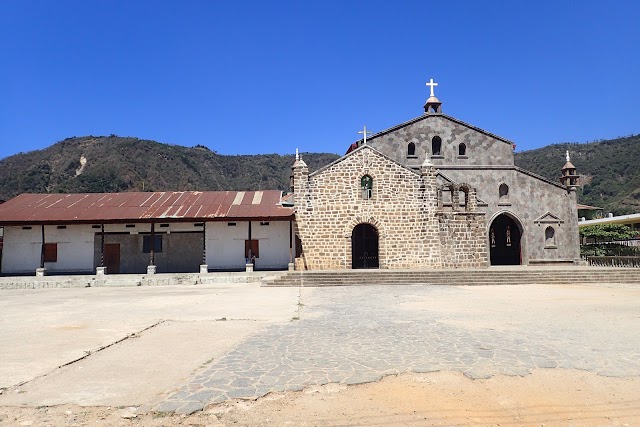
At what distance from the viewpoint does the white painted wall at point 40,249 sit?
23.0 m

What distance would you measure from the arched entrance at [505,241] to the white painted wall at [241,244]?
1412cm

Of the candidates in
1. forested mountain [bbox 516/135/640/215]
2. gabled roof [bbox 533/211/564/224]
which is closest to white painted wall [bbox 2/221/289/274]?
gabled roof [bbox 533/211/564/224]

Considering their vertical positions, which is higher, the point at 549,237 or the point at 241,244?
the point at 549,237

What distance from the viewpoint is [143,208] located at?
2339 cm

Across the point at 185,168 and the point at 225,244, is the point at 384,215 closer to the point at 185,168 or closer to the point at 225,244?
the point at 225,244

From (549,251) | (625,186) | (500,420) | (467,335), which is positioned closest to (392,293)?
(467,335)

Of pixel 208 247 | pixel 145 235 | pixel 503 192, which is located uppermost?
pixel 503 192

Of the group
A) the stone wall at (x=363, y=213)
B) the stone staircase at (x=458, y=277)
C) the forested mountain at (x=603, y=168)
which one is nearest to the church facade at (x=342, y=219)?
the stone wall at (x=363, y=213)

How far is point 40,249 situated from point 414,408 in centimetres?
2492

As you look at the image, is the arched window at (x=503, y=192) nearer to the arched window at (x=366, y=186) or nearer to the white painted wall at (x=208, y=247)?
the arched window at (x=366, y=186)

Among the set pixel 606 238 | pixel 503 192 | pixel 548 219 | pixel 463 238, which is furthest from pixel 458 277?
pixel 606 238

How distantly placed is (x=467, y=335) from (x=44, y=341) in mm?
7243

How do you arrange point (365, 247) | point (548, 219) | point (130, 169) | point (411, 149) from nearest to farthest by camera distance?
point (365, 247)
point (548, 219)
point (411, 149)
point (130, 169)

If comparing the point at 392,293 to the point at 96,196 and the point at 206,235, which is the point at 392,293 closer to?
the point at 206,235
